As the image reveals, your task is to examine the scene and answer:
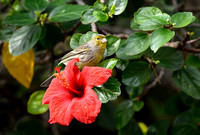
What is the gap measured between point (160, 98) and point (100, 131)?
2.34 ft

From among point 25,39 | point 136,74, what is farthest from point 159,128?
point 25,39

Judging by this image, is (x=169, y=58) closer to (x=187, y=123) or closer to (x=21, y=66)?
(x=187, y=123)

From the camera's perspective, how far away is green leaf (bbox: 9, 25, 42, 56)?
44.7 inches

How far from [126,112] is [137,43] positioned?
54cm

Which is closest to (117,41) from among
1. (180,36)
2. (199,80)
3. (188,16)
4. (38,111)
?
(188,16)

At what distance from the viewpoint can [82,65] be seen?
84 centimetres

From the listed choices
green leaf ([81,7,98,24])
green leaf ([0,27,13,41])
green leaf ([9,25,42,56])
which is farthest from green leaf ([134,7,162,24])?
green leaf ([0,27,13,41])

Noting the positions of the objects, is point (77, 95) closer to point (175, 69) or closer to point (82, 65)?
point (82, 65)

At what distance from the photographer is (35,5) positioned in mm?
1181

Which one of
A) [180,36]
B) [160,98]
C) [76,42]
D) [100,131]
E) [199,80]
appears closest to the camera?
[76,42]

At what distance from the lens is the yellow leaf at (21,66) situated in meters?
1.32

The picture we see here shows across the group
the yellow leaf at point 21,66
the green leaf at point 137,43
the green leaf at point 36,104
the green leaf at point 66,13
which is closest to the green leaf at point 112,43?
the green leaf at point 137,43

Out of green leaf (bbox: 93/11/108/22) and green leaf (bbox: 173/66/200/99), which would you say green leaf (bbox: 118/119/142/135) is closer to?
green leaf (bbox: 173/66/200/99)

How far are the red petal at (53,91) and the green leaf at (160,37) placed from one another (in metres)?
0.35
